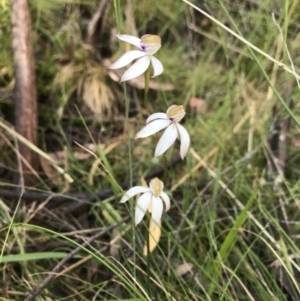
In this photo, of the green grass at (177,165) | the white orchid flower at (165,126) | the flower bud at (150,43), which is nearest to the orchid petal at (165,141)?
the white orchid flower at (165,126)

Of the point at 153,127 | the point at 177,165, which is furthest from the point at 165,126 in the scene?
the point at 177,165

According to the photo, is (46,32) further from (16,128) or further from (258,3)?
(258,3)

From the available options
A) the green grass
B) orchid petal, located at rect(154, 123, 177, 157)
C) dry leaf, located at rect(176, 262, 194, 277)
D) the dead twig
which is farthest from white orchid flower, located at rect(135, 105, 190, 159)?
the dead twig

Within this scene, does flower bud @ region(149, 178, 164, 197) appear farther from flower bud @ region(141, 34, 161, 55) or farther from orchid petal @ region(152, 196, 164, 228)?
flower bud @ region(141, 34, 161, 55)

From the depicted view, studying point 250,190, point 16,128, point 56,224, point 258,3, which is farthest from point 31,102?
point 258,3

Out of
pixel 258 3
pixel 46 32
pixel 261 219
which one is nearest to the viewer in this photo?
pixel 261 219

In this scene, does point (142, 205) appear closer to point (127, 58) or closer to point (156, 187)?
point (156, 187)

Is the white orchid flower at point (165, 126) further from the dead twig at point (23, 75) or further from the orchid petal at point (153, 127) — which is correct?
the dead twig at point (23, 75)
